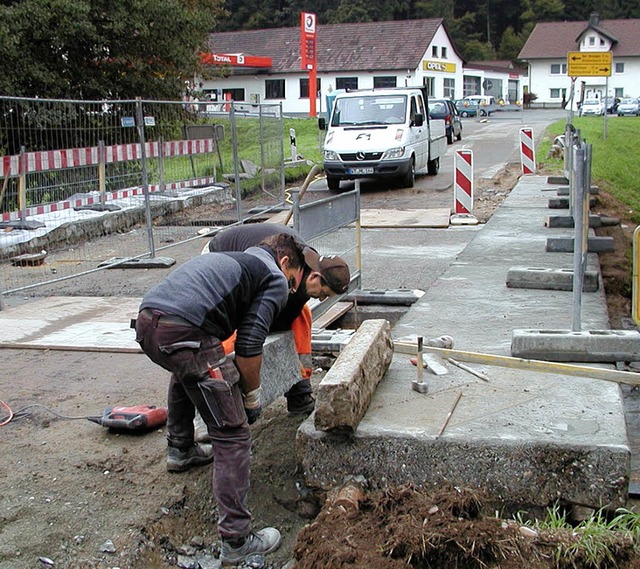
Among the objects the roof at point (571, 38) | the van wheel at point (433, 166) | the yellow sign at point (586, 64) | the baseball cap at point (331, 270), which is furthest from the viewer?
the roof at point (571, 38)

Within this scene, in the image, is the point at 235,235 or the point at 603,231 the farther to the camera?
the point at 603,231

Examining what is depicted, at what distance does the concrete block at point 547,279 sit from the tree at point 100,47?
10.8 m

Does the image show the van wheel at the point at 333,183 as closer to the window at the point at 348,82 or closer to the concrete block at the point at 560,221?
the concrete block at the point at 560,221

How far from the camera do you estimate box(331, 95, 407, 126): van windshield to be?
19.4 metres

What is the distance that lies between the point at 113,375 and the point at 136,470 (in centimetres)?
183

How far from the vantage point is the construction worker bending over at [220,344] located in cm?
381

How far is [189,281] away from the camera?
3871 mm

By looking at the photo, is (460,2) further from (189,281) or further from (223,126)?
(189,281)

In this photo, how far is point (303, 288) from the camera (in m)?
4.57

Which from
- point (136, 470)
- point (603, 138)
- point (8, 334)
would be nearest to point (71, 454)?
point (136, 470)

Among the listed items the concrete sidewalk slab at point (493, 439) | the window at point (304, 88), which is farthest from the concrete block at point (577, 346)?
the window at point (304, 88)

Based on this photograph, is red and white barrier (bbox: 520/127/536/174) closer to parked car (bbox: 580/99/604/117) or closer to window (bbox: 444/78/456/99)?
parked car (bbox: 580/99/604/117)

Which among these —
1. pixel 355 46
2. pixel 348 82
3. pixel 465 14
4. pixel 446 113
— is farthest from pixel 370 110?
pixel 465 14

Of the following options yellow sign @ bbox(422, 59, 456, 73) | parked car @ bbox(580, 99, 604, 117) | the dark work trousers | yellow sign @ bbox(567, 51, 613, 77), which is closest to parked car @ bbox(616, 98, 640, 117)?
parked car @ bbox(580, 99, 604, 117)
